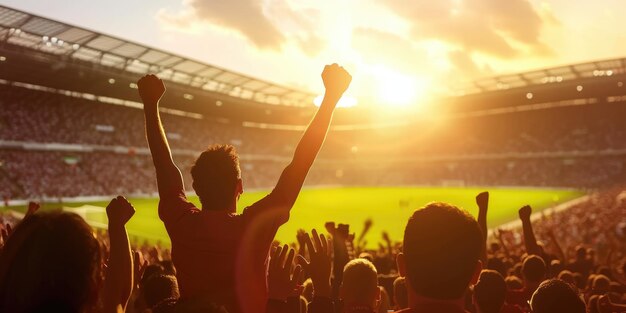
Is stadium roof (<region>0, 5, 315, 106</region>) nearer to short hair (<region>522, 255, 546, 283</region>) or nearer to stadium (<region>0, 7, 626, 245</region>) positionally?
stadium (<region>0, 7, 626, 245</region>)

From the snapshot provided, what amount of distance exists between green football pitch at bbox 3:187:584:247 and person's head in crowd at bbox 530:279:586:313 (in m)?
22.6

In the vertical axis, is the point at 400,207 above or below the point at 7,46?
below

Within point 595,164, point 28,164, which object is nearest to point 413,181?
point 595,164

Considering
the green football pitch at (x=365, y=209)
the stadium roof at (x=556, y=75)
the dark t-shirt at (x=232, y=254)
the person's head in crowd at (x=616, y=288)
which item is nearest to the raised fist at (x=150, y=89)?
the dark t-shirt at (x=232, y=254)

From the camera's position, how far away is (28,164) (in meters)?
39.3

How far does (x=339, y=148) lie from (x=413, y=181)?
18026 mm

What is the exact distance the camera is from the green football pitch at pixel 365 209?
97.5 ft

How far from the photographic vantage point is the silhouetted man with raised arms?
91.7 inches

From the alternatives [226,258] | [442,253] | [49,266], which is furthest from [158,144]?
[442,253]

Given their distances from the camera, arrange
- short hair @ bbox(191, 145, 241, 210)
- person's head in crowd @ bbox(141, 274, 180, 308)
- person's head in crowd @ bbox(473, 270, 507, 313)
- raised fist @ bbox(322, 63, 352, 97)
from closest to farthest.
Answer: raised fist @ bbox(322, 63, 352, 97) < short hair @ bbox(191, 145, 241, 210) < person's head in crowd @ bbox(473, 270, 507, 313) < person's head in crowd @ bbox(141, 274, 180, 308)

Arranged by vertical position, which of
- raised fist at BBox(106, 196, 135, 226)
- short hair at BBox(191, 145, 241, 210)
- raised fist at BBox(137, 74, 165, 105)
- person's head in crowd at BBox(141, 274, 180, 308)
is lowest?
person's head in crowd at BBox(141, 274, 180, 308)

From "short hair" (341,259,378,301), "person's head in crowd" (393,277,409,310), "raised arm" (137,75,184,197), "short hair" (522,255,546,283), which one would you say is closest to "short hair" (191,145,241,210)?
"raised arm" (137,75,184,197)

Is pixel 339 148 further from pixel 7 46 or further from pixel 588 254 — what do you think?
pixel 588 254

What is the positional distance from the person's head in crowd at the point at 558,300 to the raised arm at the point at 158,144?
225 centimetres
